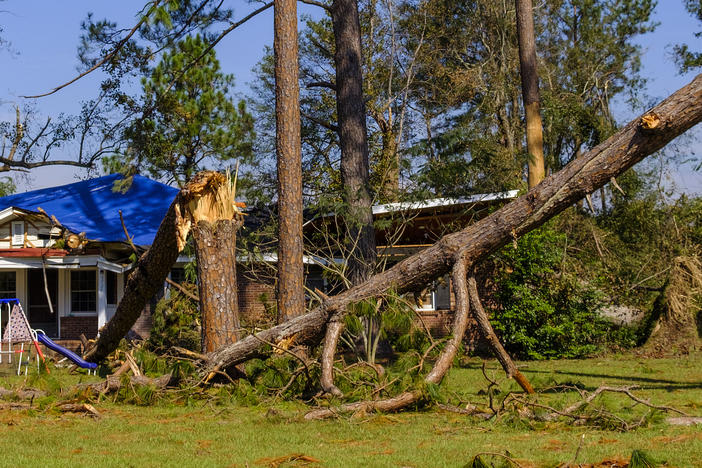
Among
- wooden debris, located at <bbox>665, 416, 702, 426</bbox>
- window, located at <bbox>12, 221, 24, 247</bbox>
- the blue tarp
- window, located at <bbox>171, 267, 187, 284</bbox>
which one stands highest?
the blue tarp

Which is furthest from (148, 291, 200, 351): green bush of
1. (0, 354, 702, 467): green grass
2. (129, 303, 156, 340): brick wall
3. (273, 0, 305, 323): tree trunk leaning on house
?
(0, 354, 702, 467): green grass

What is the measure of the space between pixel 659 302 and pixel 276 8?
31.4 ft

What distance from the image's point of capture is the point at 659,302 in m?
15.8

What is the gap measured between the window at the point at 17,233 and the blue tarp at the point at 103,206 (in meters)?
0.46

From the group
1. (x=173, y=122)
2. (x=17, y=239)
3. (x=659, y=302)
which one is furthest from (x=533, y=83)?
(x=173, y=122)

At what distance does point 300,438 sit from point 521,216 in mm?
3471

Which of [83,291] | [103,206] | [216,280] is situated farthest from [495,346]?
[103,206]

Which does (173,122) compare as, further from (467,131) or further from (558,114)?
(467,131)

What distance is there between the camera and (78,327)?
64.7ft

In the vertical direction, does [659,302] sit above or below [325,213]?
below

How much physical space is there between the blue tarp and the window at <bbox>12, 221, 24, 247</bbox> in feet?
1.51

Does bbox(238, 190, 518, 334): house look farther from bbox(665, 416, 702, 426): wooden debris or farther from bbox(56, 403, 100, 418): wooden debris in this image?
bbox(665, 416, 702, 426): wooden debris

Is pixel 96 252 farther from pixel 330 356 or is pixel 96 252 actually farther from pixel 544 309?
pixel 330 356

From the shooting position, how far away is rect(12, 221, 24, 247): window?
19438 mm
